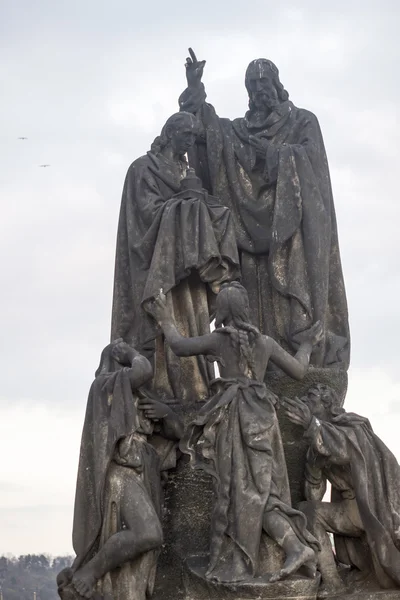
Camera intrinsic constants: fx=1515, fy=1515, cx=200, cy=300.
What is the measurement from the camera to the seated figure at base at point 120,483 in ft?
44.0

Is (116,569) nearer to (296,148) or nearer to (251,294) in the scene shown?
(251,294)

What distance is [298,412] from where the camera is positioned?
14.1m

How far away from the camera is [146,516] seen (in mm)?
13484

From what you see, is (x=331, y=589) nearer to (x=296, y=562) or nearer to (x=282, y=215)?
(x=296, y=562)

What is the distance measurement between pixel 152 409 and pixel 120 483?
80 cm

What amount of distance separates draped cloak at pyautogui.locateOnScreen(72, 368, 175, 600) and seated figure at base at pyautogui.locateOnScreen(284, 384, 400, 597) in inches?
55.8

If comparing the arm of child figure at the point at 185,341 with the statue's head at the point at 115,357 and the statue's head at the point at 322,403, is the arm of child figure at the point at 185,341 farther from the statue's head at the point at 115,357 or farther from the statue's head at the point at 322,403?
the statue's head at the point at 322,403

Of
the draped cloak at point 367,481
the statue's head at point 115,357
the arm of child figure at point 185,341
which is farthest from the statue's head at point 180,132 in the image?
the draped cloak at point 367,481

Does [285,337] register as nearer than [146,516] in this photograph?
No

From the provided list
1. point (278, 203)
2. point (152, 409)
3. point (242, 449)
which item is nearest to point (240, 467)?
point (242, 449)

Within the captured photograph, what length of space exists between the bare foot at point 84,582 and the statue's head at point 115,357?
1.91 meters

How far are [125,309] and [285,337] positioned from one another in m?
1.65

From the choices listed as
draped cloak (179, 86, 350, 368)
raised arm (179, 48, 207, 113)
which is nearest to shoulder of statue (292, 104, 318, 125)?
draped cloak (179, 86, 350, 368)

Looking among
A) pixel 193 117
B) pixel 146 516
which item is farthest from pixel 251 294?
pixel 146 516
